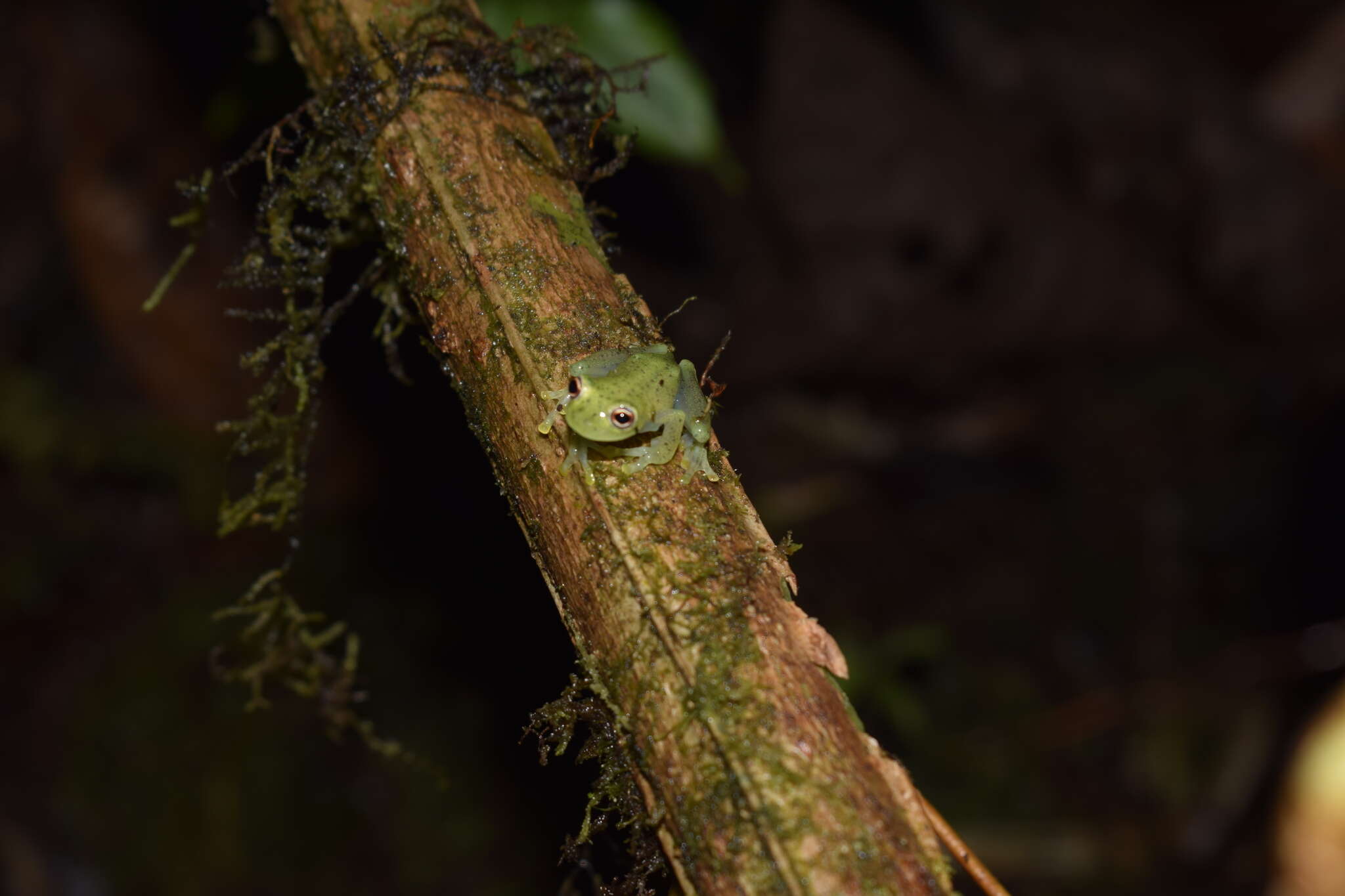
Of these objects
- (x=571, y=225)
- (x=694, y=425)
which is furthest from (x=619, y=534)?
(x=571, y=225)

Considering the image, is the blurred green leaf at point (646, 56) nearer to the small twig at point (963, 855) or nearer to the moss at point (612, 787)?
the moss at point (612, 787)

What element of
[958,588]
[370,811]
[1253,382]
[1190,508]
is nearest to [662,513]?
[370,811]

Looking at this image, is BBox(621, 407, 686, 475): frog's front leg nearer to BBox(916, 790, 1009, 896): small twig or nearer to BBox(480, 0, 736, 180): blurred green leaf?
BBox(916, 790, 1009, 896): small twig

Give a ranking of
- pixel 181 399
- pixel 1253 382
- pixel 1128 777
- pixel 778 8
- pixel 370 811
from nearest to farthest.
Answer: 1. pixel 370 811
2. pixel 1128 777
3. pixel 181 399
4. pixel 778 8
5. pixel 1253 382

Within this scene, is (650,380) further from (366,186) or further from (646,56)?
(646,56)

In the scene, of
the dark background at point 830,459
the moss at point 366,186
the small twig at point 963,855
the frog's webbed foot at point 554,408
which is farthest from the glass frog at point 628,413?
the dark background at point 830,459

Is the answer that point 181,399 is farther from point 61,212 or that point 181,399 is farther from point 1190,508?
point 1190,508
